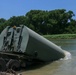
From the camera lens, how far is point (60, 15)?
98000mm

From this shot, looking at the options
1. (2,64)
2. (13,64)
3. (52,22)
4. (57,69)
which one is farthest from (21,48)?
(52,22)

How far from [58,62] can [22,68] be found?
312 centimetres

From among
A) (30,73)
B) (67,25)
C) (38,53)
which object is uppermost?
(67,25)

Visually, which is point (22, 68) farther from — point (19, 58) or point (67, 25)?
point (67, 25)

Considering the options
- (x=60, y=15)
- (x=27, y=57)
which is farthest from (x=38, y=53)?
(x=60, y=15)

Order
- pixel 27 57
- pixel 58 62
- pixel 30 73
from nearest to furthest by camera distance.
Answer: pixel 30 73 < pixel 27 57 < pixel 58 62

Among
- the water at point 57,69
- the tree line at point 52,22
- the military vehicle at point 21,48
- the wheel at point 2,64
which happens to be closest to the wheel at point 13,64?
the military vehicle at point 21,48

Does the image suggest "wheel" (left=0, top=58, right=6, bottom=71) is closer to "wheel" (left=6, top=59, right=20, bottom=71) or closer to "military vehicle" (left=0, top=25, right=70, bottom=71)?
"military vehicle" (left=0, top=25, right=70, bottom=71)

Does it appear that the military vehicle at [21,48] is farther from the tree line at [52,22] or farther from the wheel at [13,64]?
the tree line at [52,22]

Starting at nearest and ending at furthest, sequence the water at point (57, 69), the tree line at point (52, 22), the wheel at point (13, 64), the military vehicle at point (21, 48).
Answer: the wheel at point (13, 64) < the water at point (57, 69) < the military vehicle at point (21, 48) < the tree line at point (52, 22)

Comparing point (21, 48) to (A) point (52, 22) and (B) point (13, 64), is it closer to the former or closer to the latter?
(B) point (13, 64)

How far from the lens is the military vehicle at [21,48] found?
15209 mm

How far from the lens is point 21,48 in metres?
15.9

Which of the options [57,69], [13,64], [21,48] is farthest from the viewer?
[57,69]
